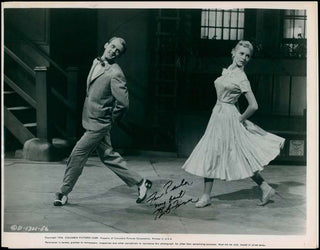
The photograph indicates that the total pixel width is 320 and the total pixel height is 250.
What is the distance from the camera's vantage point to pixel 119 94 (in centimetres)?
600

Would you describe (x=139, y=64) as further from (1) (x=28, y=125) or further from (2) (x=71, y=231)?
(2) (x=71, y=231)

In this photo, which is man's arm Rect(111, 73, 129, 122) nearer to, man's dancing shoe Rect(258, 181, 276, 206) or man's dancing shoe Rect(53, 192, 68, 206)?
man's dancing shoe Rect(53, 192, 68, 206)

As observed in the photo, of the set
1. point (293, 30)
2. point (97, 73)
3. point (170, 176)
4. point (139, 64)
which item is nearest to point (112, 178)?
point (170, 176)

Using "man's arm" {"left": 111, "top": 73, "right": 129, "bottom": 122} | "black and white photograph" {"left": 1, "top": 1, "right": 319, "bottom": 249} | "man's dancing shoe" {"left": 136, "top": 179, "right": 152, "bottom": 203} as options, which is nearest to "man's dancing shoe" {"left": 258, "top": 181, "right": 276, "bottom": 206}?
"black and white photograph" {"left": 1, "top": 1, "right": 319, "bottom": 249}

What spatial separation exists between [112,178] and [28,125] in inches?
86.4

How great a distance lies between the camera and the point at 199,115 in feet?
29.3

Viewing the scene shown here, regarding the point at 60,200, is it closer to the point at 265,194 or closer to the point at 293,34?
the point at 265,194

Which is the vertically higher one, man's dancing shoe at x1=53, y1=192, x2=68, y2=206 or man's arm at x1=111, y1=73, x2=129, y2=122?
man's arm at x1=111, y1=73, x2=129, y2=122

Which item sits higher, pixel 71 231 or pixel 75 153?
pixel 75 153
